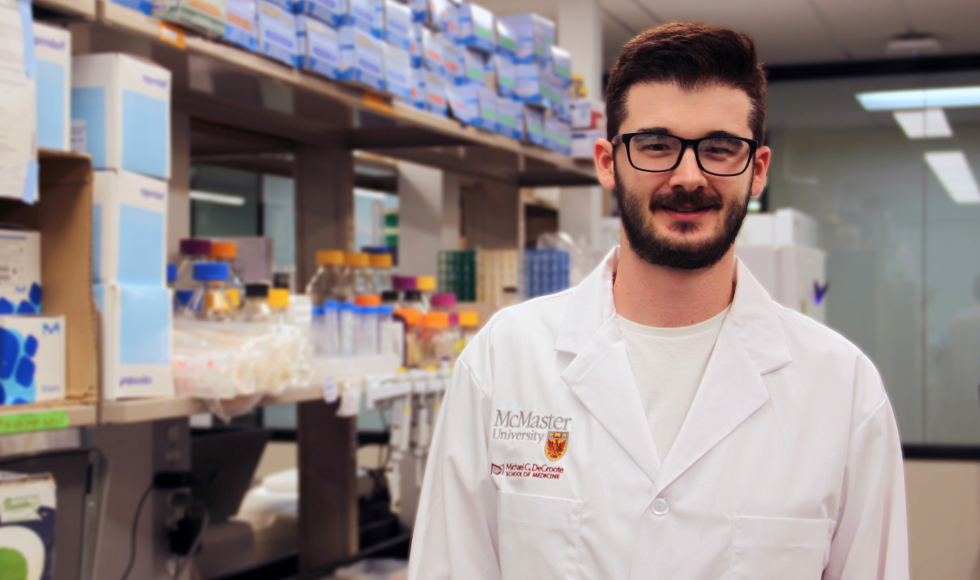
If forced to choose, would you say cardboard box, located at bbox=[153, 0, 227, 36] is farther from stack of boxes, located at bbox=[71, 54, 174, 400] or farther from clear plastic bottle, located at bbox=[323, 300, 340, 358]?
clear plastic bottle, located at bbox=[323, 300, 340, 358]

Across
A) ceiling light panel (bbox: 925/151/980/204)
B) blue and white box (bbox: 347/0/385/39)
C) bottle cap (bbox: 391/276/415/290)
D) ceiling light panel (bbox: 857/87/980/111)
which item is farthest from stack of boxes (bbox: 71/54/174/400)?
ceiling light panel (bbox: 925/151/980/204)

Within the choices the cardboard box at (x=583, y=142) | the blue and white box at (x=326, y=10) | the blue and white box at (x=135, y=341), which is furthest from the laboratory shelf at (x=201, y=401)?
the cardboard box at (x=583, y=142)

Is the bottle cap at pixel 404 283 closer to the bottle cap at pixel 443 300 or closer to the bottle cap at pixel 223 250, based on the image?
the bottle cap at pixel 443 300

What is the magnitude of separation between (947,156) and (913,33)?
1.07 meters

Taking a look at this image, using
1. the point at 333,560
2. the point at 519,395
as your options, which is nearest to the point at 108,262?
the point at 519,395

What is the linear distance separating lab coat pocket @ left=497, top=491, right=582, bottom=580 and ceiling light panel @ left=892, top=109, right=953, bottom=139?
567 centimetres

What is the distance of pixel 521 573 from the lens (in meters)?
1.14

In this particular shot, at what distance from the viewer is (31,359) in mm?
1369

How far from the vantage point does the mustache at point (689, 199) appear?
3.60 feet

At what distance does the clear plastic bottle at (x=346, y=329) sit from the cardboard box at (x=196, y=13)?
84 cm

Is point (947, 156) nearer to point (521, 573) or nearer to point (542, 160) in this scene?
point (542, 160)

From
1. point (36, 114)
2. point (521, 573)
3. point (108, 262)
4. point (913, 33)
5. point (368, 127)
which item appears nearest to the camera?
point (521, 573)

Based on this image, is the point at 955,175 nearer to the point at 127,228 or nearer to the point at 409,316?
the point at 409,316

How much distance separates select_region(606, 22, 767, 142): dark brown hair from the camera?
1124 millimetres
